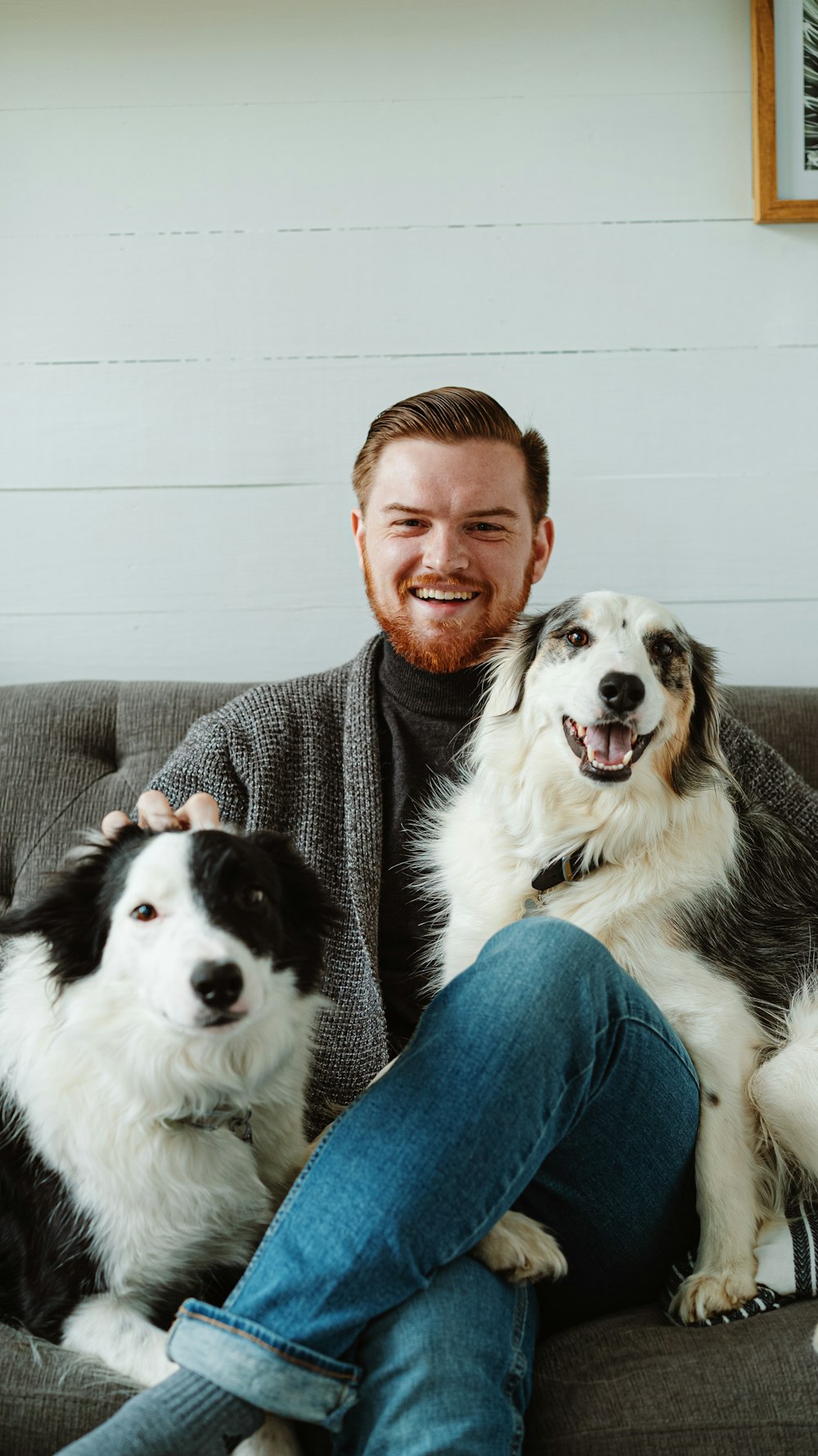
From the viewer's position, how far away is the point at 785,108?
2.37 m

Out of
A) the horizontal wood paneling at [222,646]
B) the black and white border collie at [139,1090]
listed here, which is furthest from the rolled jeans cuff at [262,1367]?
the horizontal wood paneling at [222,646]

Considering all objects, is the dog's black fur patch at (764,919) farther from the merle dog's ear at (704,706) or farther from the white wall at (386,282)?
the white wall at (386,282)

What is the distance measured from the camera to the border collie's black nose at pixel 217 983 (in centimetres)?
112

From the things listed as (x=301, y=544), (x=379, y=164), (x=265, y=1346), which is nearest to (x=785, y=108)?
(x=379, y=164)

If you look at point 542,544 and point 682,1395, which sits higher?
point 542,544

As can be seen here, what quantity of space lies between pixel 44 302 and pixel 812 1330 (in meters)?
2.40

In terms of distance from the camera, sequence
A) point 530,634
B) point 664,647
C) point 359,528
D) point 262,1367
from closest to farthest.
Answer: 1. point 262,1367
2. point 664,647
3. point 530,634
4. point 359,528

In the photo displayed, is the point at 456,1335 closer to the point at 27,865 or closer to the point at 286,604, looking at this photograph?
the point at 27,865

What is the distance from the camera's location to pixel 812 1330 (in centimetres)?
127

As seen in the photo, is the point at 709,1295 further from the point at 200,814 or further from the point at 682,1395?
the point at 200,814

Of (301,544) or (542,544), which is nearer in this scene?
(542,544)

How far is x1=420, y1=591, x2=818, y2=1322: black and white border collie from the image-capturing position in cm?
151

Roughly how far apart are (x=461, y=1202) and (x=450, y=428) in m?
1.35

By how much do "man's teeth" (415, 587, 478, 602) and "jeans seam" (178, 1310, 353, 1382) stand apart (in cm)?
128
